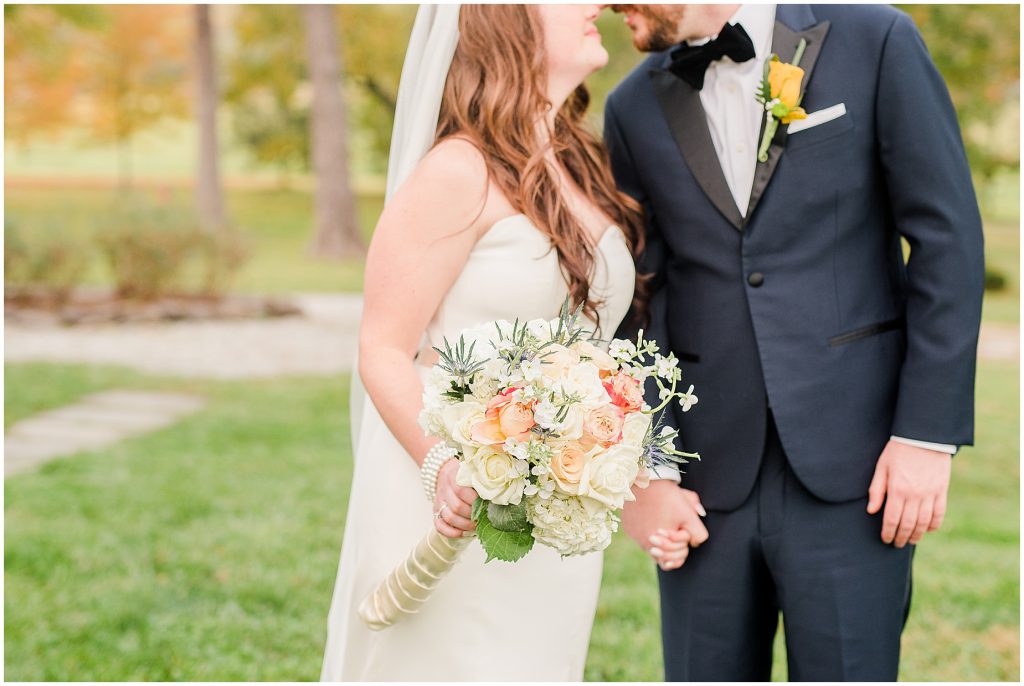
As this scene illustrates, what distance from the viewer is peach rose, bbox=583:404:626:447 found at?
1.81 metres

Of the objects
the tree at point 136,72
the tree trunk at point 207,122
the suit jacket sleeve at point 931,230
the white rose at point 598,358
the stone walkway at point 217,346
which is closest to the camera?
the white rose at point 598,358

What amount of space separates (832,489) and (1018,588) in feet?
9.60

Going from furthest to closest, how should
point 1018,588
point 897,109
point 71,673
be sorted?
point 1018,588
point 71,673
point 897,109

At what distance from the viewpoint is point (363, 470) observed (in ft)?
8.82

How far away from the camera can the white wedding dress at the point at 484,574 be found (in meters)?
2.46

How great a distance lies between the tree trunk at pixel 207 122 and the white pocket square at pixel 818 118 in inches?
769

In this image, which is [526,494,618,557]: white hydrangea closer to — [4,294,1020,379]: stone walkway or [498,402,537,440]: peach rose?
[498,402,537,440]: peach rose

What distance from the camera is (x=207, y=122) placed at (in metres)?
21.4

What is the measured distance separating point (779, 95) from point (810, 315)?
1.69 ft

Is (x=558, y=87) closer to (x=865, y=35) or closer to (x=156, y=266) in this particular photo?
(x=865, y=35)

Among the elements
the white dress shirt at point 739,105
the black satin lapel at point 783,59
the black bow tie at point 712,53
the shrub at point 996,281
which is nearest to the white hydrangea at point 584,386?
the white dress shirt at point 739,105

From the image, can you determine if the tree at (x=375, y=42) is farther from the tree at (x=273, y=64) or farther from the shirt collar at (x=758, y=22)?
the shirt collar at (x=758, y=22)

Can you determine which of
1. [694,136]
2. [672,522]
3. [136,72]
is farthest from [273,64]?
[672,522]

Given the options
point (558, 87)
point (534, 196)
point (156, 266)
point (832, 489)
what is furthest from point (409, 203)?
point (156, 266)
